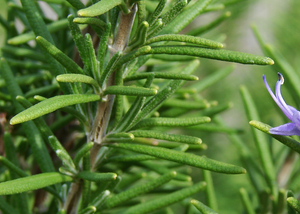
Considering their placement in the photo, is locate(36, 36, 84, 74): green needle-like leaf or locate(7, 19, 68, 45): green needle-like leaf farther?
locate(7, 19, 68, 45): green needle-like leaf

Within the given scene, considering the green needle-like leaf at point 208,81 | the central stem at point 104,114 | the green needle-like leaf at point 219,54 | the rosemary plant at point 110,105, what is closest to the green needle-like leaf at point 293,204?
the rosemary plant at point 110,105

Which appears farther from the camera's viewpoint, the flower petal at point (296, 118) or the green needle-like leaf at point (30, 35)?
the green needle-like leaf at point (30, 35)

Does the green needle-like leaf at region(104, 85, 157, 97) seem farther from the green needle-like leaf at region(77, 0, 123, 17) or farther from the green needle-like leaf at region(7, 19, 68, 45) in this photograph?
the green needle-like leaf at region(7, 19, 68, 45)

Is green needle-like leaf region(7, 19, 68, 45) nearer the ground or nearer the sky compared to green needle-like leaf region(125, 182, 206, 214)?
nearer the sky

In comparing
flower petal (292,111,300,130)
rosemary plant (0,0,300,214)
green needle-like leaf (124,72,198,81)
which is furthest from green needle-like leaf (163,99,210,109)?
flower petal (292,111,300,130)

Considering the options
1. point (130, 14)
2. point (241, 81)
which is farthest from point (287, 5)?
point (130, 14)

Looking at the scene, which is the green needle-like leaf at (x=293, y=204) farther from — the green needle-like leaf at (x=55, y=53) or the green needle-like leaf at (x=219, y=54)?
the green needle-like leaf at (x=55, y=53)

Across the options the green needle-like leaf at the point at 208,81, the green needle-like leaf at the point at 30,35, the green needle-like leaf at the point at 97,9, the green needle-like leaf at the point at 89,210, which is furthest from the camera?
the green needle-like leaf at the point at 208,81

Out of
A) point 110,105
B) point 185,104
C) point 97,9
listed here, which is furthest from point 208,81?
point 97,9
